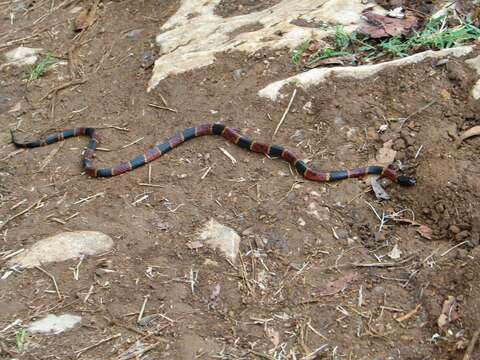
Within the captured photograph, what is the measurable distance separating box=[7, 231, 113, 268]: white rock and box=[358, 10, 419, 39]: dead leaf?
3.79m

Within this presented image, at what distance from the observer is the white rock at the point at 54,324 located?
386cm

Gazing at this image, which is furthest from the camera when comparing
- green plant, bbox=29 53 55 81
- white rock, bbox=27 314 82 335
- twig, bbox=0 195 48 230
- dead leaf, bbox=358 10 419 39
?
green plant, bbox=29 53 55 81

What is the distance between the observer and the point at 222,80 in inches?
250

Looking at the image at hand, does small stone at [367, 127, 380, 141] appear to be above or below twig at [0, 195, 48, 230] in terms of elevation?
below

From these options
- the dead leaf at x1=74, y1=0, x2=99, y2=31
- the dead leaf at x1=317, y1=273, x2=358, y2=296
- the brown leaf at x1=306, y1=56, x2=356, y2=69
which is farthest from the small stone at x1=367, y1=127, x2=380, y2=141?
the dead leaf at x1=74, y1=0, x2=99, y2=31

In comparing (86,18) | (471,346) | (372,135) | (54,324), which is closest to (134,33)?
(86,18)

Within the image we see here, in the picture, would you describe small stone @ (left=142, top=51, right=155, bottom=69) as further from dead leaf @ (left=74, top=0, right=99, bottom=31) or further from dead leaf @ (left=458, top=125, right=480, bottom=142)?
dead leaf @ (left=458, top=125, right=480, bottom=142)

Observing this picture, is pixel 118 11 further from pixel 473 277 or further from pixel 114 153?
pixel 473 277

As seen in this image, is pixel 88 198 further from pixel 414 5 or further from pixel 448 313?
pixel 414 5

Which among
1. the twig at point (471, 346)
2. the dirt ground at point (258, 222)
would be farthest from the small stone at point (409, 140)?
the twig at point (471, 346)

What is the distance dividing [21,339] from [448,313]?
3.11m

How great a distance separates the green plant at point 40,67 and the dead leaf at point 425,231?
18.6 ft

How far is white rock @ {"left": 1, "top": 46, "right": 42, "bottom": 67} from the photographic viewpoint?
794 cm

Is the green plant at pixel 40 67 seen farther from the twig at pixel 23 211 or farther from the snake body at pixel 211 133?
the twig at pixel 23 211
